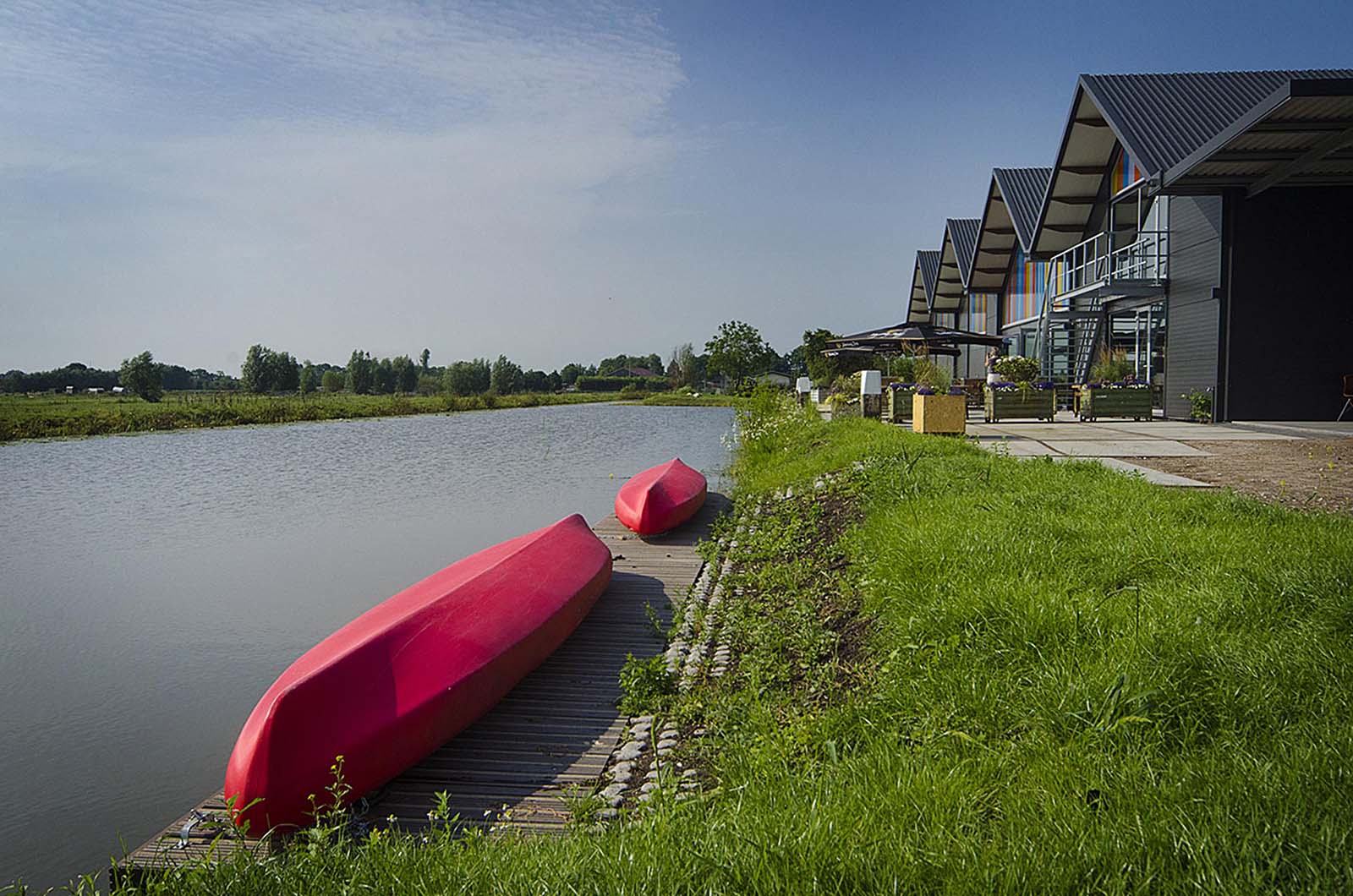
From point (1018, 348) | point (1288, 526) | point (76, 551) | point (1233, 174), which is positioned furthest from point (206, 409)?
point (1288, 526)

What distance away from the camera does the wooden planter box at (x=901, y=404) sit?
1692cm

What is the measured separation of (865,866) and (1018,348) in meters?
30.0

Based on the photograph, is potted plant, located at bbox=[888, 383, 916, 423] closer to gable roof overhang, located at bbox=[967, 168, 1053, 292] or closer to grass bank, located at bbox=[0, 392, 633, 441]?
gable roof overhang, located at bbox=[967, 168, 1053, 292]

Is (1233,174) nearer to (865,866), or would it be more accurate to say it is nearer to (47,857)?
(865,866)

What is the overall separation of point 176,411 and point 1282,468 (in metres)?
32.5

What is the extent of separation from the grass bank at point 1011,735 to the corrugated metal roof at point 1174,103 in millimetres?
14235

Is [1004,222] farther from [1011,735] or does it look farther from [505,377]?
[505,377]

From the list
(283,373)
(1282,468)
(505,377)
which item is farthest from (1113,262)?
(505,377)

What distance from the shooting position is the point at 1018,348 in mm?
29516

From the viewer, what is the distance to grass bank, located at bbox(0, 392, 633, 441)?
24.6 meters

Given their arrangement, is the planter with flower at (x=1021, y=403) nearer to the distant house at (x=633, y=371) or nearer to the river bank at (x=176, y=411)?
the river bank at (x=176, y=411)

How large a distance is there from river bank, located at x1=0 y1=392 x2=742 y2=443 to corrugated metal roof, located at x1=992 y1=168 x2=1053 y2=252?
10.8 meters

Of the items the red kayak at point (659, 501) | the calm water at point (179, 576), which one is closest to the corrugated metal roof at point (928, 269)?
the calm water at point (179, 576)

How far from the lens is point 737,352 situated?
7281 centimetres
